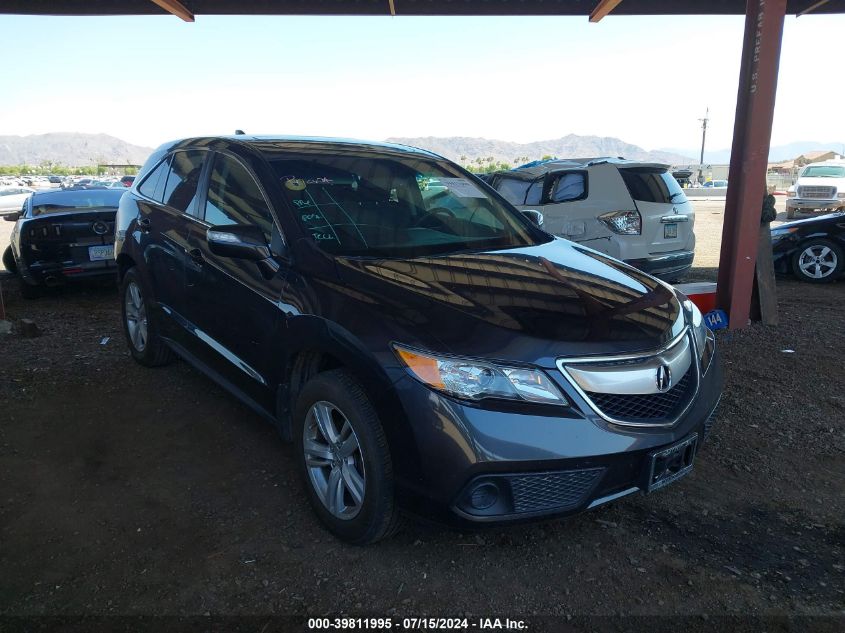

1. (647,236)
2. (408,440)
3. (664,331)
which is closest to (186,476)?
(408,440)

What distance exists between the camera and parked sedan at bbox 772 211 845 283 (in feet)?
Answer: 29.1

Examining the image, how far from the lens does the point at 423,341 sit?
2.31 metres

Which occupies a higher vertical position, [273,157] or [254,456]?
[273,157]

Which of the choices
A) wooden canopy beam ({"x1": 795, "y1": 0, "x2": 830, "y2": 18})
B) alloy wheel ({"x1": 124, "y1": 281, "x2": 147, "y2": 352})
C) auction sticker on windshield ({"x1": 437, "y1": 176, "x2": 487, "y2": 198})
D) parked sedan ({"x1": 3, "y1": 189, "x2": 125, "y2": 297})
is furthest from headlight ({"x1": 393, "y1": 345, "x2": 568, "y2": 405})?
wooden canopy beam ({"x1": 795, "y1": 0, "x2": 830, "y2": 18})

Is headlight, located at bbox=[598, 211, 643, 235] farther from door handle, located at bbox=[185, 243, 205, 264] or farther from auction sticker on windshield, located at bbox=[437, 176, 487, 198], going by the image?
door handle, located at bbox=[185, 243, 205, 264]

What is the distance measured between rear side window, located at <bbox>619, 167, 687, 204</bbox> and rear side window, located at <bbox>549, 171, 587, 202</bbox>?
457 mm

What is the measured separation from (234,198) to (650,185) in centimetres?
534

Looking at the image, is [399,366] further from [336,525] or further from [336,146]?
[336,146]

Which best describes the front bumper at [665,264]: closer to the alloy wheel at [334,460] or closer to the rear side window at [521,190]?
the rear side window at [521,190]

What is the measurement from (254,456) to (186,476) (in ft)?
1.25

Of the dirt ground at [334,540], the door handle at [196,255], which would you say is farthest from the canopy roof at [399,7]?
the dirt ground at [334,540]

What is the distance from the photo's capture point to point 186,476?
3.42 metres

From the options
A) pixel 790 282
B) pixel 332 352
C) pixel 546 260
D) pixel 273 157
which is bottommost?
pixel 790 282

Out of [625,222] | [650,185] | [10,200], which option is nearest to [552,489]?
[625,222]
